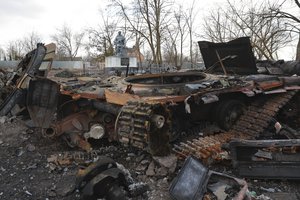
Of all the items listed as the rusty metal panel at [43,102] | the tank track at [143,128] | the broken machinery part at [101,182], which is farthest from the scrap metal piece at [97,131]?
the broken machinery part at [101,182]

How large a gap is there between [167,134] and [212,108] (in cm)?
187

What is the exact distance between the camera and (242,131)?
6.39 meters

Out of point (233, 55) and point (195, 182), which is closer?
point (195, 182)

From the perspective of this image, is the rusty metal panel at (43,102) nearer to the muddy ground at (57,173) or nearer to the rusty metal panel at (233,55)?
the muddy ground at (57,173)

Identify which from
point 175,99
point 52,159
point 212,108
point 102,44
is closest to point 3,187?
point 52,159

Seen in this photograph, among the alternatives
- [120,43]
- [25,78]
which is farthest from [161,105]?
[120,43]

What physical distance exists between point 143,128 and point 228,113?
262cm

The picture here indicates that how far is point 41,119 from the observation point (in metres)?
6.45

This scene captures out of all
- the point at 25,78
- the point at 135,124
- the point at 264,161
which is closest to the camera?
the point at 135,124

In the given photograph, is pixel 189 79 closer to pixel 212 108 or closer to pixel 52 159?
pixel 212 108

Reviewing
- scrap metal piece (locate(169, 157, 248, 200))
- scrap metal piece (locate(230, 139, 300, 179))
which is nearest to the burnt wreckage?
scrap metal piece (locate(230, 139, 300, 179))

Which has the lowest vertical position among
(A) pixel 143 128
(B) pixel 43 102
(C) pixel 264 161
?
(C) pixel 264 161

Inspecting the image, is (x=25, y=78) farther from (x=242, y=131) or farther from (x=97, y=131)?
(x=242, y=131)

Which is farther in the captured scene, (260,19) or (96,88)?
(260,19)
